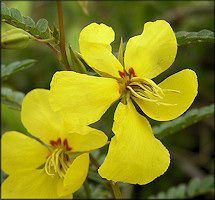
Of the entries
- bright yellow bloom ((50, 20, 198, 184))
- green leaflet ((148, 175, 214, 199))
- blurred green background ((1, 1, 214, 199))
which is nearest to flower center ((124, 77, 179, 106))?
bright yellow bloom ((50, 20, 198, 184))

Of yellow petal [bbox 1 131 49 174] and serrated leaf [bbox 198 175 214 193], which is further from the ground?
yellow petal [bbox 1 131 49 174]

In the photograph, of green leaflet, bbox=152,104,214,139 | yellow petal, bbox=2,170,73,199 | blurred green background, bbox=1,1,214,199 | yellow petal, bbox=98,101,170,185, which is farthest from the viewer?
blurred green background, bbox=1,1,214,199

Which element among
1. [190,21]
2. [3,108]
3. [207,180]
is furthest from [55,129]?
[190,21]

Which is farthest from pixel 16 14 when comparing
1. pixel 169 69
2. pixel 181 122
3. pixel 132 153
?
pixel 169 69

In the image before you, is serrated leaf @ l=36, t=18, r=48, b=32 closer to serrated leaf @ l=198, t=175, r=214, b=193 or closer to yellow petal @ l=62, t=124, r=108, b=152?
yellow petal @ l=62, t=124, r=108, b=152

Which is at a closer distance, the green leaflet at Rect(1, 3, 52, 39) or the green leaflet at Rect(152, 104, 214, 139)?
the green leaflet at Rect(1, 3, 52, 39)

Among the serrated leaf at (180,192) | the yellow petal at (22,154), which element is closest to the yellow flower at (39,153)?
the yellow petal at (22,154)

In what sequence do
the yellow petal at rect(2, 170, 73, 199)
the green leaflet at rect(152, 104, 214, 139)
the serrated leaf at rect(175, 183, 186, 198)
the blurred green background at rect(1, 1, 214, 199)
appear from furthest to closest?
the blurred green background at rect(1, 1, 214, 199)
the serrated leaf at rect(175, 183, 186, 198)
the green leaflet at rect(152, 104, 214, 139)
the yellow petal at rect(2, 170, 73, 199)

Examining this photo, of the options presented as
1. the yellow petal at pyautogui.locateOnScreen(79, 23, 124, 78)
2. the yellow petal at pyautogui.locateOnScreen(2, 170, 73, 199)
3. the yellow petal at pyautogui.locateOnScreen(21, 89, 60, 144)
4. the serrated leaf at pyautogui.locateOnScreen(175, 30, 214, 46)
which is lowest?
the yellow petal at pyautogui.locateOnScreen(2, 170, 73, 199)
